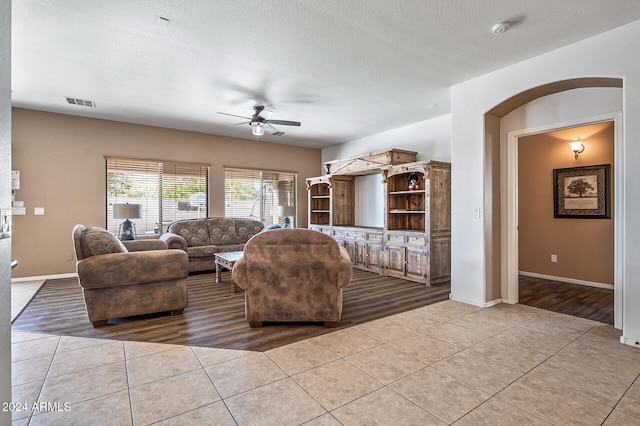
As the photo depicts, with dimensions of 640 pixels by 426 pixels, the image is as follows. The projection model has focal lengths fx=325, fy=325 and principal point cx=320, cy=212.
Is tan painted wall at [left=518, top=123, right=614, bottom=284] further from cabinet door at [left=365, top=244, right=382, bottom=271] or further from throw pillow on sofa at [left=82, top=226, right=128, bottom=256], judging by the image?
throw pillow on sofa at [left=82, top=226, right=128, bottom=256]

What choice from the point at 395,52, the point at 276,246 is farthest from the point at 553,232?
the point at 276,246

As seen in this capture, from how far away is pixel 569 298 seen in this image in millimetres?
4238

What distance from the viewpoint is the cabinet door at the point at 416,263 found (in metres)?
5.05

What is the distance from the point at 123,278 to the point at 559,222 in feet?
20.4

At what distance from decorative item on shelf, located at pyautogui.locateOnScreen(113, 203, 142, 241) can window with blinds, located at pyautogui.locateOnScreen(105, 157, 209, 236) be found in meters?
0.44

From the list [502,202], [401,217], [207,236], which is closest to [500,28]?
[502,202]

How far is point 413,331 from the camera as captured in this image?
3102 mm

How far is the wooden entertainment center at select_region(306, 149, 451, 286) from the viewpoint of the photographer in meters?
5.06

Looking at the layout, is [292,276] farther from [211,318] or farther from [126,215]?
[126,215]

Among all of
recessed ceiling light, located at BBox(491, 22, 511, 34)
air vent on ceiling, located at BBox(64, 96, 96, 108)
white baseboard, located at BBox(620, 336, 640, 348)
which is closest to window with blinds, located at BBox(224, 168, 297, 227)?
air vent on ceiling, located at BBox(64, 96, 96, 108)

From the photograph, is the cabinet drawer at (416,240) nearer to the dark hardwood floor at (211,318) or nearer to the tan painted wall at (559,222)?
the dark hardwood floor at (211,318)

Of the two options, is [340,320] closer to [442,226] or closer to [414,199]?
[442,226]

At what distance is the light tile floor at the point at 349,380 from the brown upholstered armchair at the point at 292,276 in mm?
358

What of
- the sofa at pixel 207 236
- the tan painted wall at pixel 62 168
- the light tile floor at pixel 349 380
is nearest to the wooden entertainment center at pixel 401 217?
the sofa at pixel 207 236
